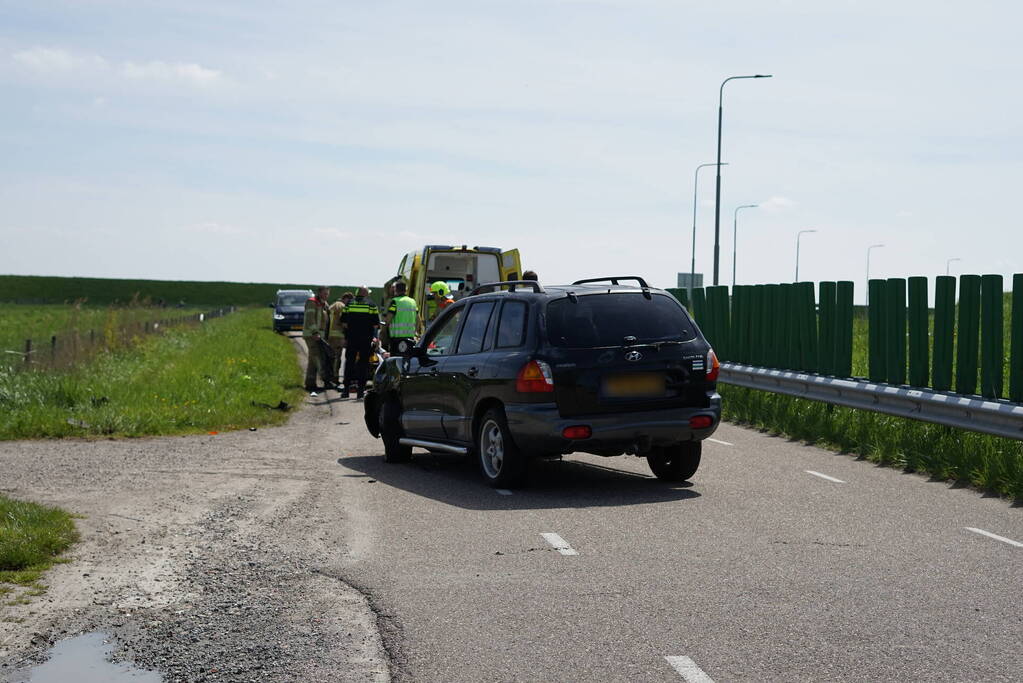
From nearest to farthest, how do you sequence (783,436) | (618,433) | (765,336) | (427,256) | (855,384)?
(618,433) → (855,384) → (783,436) → (765,336) → (427,256)

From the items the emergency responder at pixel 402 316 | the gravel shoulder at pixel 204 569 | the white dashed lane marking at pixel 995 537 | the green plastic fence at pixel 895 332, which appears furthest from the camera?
the emergency responder at pixel 402 316

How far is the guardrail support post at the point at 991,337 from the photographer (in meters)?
12.0

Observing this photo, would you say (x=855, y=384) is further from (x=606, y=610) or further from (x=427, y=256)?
(x=427, y=256)

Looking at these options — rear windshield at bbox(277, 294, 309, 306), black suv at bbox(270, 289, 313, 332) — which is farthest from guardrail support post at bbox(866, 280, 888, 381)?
rear windshield at bbox(277, 294, 309, 306)

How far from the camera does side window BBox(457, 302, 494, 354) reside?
37.3ft

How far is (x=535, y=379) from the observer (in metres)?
10.2

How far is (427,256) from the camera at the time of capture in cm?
2481

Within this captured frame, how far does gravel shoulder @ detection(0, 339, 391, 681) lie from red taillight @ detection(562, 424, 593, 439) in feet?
5.85

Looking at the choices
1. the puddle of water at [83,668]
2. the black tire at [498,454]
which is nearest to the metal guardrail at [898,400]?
the black tire at [498,454]

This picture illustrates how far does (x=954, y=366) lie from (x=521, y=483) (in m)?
4.99

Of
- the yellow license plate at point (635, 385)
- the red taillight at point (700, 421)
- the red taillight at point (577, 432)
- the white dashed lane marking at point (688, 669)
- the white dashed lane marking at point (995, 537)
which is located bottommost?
the white dashed lane marking at point (995, 537)

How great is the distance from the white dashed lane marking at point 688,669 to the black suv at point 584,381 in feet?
15.2

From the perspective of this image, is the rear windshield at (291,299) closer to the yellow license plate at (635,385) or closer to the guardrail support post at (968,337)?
the guardrail support post at (968,337)

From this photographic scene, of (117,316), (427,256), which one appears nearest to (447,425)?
(427,256)
